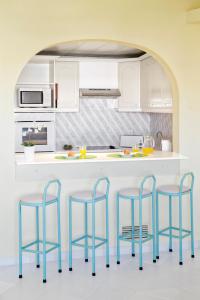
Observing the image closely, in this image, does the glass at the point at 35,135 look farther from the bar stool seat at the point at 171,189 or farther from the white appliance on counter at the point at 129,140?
the bar stool seat at the point at 171,189

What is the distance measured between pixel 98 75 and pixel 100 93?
37 centimetres

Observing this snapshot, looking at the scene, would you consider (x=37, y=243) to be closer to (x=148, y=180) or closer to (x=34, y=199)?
(x=34, y=199)

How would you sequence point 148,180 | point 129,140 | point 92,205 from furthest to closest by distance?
point 129,140
point 148,180
point 92,205

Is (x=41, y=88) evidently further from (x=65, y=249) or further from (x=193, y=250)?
(x=193, y=250)

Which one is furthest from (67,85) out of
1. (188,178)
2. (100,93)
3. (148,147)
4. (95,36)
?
(188,178)

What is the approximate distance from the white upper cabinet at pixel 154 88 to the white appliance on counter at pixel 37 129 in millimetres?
1584

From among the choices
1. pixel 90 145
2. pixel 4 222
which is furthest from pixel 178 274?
pixel 90 145

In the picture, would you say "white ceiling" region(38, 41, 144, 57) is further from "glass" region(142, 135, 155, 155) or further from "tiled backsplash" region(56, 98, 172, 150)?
"glass" region(142, 135, 155, 155)

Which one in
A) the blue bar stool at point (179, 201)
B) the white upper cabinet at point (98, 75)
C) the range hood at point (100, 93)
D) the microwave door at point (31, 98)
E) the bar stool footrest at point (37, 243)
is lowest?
the bar stool footrest at point (37, 243)

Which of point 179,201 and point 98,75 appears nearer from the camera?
point 179,201

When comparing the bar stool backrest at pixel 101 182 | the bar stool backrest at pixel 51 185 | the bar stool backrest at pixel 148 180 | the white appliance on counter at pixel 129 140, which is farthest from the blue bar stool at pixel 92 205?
the white appliance on counter at pixel 129 140

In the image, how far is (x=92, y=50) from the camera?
748cm

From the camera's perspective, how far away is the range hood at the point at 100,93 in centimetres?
762

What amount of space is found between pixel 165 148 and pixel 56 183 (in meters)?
1.68
